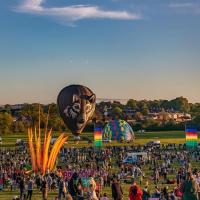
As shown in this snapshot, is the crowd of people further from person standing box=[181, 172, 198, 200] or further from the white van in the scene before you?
the white van

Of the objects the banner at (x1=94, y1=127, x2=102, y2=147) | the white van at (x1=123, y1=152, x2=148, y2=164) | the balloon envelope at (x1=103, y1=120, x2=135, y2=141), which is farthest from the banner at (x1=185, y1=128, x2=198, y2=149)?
the balloon envelope at (x1=103, y1=120, x2=135, y2=141)

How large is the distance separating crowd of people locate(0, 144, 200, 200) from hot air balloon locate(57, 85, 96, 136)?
3.08 metres

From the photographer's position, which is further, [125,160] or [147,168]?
[125,160]

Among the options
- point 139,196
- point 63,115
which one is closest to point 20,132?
point 63,115

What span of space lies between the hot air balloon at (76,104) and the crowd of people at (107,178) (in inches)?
121

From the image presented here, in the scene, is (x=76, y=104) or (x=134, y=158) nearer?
(x=134, y=158)

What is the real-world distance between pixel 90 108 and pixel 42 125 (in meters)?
57.1

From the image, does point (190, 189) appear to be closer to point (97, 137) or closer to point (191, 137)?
point (191, 137)

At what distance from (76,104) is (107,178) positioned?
2270 centimetres

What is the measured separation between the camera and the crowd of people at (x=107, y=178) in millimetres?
16109

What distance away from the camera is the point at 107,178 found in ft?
93.2

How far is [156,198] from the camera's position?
55.2 ft

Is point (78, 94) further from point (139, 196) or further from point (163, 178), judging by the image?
point (139, 196)

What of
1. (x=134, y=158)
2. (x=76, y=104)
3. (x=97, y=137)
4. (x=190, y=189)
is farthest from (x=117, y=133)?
(x=190, y=189)
